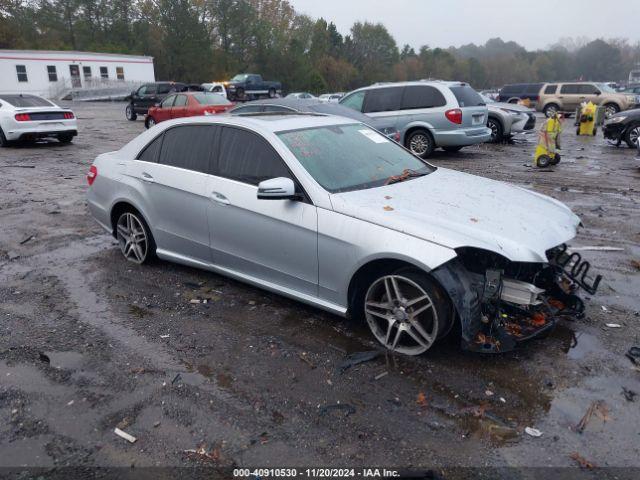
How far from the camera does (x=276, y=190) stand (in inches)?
157

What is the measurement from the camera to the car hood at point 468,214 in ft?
11.5

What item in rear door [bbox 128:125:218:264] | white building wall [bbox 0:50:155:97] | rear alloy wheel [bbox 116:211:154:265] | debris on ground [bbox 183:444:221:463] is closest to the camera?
debris on ground [bbox 183:444:221:463]

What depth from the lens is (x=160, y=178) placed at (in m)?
5.19

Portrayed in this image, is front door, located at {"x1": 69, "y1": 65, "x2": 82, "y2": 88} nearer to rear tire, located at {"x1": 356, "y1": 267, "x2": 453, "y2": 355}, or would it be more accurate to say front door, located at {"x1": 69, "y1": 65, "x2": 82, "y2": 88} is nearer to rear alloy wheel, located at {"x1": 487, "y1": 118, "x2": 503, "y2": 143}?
rear alloy wheel, located at {"x1": 487, "y1": 118, "x2": 503, "y2": 143}

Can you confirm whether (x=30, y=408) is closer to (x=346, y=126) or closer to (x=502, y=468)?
(x=502, y=468)

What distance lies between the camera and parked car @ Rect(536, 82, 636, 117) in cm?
2562

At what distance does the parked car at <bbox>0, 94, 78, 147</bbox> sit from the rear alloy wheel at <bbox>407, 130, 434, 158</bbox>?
32.6 feet

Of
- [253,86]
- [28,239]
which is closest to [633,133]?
[28,239]

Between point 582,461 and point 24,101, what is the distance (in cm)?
1653

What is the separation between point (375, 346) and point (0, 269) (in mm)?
4318

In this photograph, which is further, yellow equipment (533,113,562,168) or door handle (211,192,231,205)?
yellow equipment (533,113,562,168)

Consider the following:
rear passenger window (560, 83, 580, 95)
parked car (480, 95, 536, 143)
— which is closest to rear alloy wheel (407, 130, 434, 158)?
parked car (480, 95, 536, 143)

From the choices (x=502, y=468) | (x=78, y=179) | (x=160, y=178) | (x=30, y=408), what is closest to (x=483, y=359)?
(x=502, y=468)

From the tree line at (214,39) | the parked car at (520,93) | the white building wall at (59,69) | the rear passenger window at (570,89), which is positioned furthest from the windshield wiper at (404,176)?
the tree line at (214,39)
